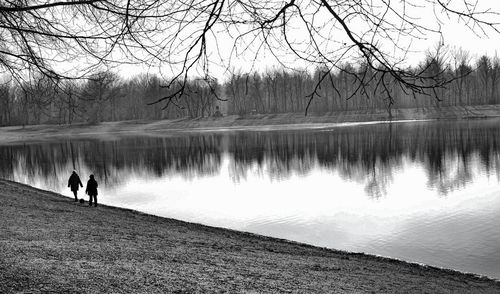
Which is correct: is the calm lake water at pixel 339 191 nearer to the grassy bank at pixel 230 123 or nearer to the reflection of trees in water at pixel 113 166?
the reflection of trees in water at pixel 113 166

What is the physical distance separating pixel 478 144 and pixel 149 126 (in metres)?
76.5

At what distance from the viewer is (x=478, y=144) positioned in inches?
1335

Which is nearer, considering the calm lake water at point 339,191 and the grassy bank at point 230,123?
the calm lake water at point 339,191


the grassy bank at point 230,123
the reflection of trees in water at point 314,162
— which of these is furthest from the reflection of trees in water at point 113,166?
the grassy bank at point 230,123

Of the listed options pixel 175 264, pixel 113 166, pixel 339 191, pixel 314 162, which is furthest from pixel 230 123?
pixel 175 264

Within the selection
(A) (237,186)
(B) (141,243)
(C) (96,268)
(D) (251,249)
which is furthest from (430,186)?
(C) (96,268)

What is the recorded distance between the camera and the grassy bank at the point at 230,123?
82000 mm

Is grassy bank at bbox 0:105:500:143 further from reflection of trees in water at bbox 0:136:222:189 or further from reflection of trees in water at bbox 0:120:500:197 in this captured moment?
reflection of trees in water at bbox 0:120:500:197

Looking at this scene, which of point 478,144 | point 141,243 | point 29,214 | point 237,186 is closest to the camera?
point 141,243

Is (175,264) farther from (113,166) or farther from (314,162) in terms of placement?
(113,166)

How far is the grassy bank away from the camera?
82.0 m

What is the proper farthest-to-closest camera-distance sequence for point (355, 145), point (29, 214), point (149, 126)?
point (149, 126), point (355, 145), point (29, 214)

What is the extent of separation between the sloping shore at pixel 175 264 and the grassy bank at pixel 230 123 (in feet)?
228

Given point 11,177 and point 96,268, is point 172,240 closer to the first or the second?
point 96,268
